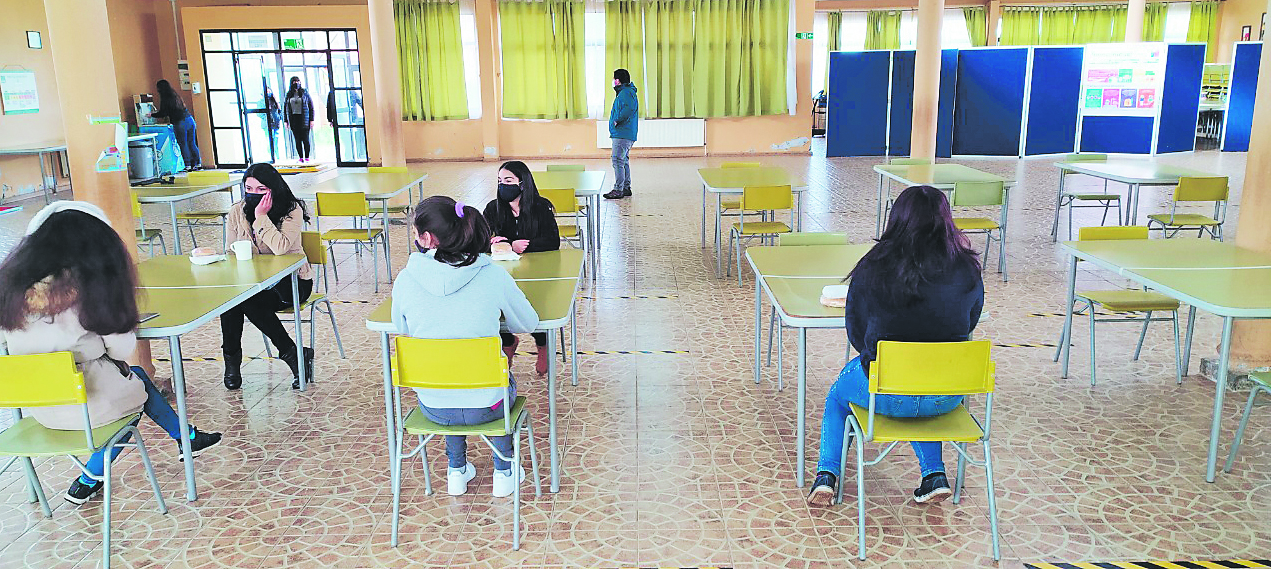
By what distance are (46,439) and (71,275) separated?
52cm

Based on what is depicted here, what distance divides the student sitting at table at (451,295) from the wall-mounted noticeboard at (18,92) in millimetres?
10292

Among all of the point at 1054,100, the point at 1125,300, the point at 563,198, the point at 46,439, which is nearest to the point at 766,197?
the point at 563,198

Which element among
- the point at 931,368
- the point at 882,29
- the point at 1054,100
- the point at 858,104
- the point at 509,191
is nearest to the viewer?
the point at 931,368

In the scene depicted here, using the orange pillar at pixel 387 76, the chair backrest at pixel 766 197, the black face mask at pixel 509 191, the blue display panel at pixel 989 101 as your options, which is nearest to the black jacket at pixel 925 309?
the black face mask at pixel 509 191

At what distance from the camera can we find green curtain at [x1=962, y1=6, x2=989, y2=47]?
17.3 metres

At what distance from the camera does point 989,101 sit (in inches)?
554

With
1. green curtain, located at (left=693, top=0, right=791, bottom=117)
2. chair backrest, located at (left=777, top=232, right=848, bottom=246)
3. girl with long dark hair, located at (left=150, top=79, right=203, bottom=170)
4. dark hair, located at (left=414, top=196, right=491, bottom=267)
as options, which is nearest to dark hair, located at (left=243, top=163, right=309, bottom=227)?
dark hair, located at (left=414, top=196, right=491, bottom=267)

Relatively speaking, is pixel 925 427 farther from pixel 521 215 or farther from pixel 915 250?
pixel 521 215

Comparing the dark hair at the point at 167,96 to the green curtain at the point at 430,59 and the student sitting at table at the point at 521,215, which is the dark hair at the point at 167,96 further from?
the student sitting at table at the point at 521,215

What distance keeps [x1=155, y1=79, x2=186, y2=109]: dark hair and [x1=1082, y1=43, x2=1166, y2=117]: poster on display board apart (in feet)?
45.5

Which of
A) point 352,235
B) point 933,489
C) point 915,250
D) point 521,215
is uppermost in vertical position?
point 915,250

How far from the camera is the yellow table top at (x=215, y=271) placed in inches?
144

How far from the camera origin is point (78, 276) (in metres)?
2.81

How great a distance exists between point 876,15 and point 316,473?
16322 mm
